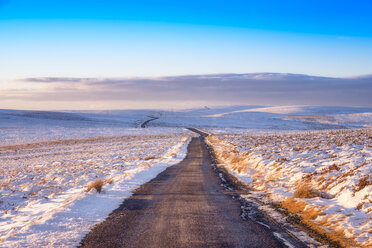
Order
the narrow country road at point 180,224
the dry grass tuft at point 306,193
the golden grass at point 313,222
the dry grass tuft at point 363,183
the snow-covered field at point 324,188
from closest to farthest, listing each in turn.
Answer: the narrow country road at point 180,224 < the golden grass at point 313,222 < the snow-covered field at point 324,188 < the dry grass tuft at point 363,183 < the dry grass tuft at point 306,193

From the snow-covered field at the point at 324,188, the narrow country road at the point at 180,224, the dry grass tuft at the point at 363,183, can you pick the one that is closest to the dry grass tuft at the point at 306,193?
the snow-covered field at the point at 324,188

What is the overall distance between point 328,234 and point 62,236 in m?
5.67

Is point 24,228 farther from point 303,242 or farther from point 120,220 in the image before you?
point 303,242

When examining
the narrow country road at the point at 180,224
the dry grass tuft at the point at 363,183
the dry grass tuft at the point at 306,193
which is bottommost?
the narrow country road at the point at 180,224

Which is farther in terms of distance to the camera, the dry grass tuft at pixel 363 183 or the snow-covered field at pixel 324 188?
the dry grass tuft at pixel 363 183

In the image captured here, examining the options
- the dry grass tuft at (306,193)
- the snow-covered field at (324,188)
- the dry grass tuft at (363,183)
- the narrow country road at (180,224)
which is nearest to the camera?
the narrow country road at (180,224)

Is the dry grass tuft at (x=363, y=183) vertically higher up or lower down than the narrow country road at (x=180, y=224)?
higher up

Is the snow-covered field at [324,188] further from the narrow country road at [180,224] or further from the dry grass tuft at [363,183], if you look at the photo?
the narrow country road at [180,224]

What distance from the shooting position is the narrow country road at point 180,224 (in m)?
6.61

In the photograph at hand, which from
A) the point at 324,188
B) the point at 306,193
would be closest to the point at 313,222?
the point at 306,193

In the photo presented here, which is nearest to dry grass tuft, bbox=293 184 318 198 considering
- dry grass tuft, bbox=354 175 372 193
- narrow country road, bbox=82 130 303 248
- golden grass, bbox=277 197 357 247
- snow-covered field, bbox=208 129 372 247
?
snow-covered field, bbox=208 129 372 247

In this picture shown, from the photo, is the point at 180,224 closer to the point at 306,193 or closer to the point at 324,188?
the point at 306,193

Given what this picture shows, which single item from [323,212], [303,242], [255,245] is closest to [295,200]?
[323,212]

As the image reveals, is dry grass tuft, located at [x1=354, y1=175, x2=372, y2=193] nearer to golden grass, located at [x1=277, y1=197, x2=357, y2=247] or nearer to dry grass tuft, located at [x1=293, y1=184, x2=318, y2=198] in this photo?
dry grass tuft, located at [x1=293, y1=184, x2=318, y2=198]
